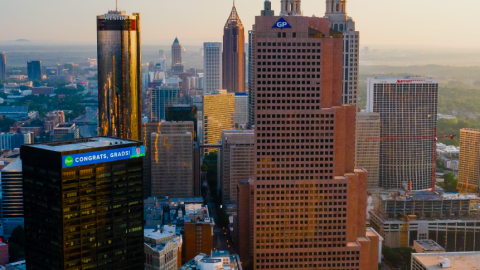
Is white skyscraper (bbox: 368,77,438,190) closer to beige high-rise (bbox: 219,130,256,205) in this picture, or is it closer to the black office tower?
beige high-rise (bbox: 219,130,256,205)

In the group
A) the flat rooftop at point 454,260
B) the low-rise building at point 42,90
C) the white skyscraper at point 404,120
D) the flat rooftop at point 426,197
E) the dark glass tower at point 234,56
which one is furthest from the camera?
the dark glass tower at point 234,56

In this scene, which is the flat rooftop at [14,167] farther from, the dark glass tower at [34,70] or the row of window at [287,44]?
the row of window at [287,44]

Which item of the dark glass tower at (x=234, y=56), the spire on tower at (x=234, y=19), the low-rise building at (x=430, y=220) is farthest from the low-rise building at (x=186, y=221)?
the dark glass tower at (x=234, y=56)

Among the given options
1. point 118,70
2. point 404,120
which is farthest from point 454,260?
point 404,120

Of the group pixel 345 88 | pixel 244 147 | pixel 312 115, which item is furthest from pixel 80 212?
pixel 244 147

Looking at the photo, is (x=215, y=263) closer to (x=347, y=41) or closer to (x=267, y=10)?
(x=347, y=41)

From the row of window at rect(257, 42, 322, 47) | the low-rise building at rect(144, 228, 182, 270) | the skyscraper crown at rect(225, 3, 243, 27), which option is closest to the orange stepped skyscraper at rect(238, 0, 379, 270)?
the row of window at rect(257, 42, 322, 47)
